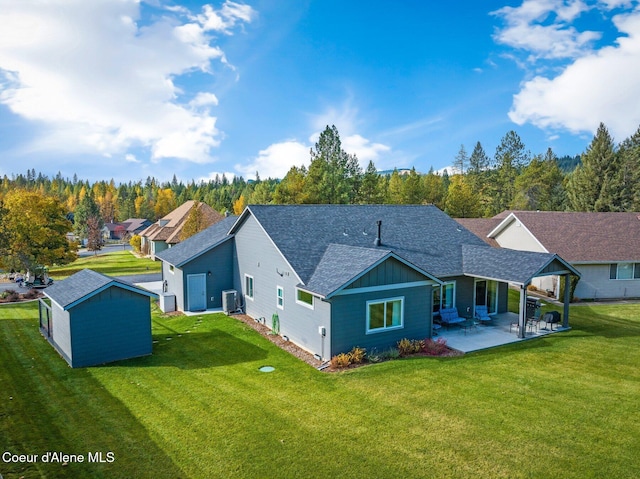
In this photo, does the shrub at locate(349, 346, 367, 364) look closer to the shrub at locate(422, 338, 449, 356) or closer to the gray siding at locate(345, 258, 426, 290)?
the gray siding at locate(345, 258, 426, 290)

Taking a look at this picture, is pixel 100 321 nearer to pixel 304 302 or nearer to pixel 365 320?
pixel 304 302

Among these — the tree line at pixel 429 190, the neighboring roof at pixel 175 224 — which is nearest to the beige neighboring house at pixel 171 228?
the neighboring roof at pixel 175 224

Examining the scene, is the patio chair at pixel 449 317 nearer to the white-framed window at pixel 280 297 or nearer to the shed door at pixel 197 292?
the white-framed window at pixel 280 297

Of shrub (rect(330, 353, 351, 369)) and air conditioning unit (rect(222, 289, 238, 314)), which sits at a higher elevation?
air conditioning unit (rect(222, 289, 238, 314))

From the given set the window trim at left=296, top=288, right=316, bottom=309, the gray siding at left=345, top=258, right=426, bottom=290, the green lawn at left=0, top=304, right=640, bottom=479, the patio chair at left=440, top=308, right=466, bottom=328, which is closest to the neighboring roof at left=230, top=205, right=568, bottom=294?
the gray siding at left=345, top=258, right=426, bottom=290

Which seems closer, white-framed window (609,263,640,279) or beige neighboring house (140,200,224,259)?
white-framed window (609,263,640,279)

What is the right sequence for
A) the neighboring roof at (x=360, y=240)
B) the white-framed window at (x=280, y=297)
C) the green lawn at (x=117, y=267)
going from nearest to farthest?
the neighboring roof at (x=360, y=240) < the white-framed window at (x=280, y=297) < the green lawn at (x=117, y=267)
